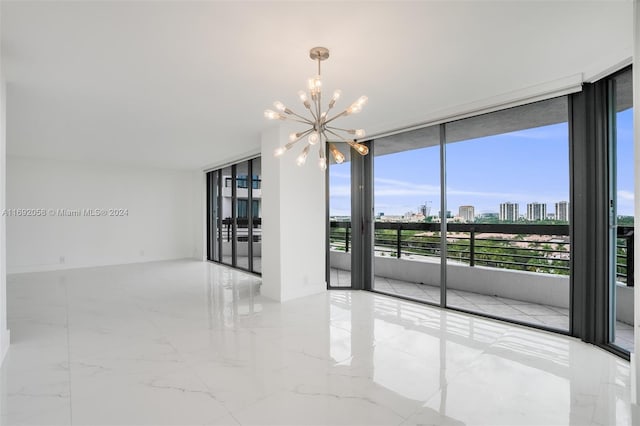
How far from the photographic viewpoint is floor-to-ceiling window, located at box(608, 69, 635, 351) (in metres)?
2.82

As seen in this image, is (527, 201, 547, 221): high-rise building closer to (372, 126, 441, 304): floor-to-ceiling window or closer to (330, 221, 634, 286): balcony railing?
(330, 221, 634, 286): balcony railing

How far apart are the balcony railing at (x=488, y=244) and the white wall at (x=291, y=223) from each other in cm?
51

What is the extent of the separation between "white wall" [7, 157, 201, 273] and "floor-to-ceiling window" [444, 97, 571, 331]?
6.36 metres

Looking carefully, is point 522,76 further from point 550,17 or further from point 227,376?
point 227,376

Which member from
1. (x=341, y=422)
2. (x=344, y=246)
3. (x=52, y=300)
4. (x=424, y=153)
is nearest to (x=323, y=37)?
(x=341, y=422)

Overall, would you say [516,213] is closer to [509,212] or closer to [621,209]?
[509,212]

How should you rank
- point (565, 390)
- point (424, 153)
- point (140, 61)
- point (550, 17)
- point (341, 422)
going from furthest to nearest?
1. point (424, 153)
2. point (140, 61)
3. point (565, 390)
4. point (550, 17)
5. point (341, 422)

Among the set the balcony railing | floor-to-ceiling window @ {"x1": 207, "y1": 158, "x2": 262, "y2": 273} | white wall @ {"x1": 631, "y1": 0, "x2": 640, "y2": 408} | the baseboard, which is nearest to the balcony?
the balcony railing

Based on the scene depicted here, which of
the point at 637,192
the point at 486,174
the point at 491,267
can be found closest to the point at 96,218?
the point at 486,174

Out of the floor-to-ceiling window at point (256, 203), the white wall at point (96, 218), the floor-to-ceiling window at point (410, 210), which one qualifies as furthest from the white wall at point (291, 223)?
the white wall at point (96, 218)

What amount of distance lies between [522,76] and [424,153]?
1.83m

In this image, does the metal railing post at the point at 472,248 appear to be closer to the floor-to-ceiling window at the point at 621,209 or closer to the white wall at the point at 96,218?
the floor-to-ceiling window at the point at 621,209

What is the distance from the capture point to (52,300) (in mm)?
4582

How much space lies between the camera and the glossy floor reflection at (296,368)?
201cm
